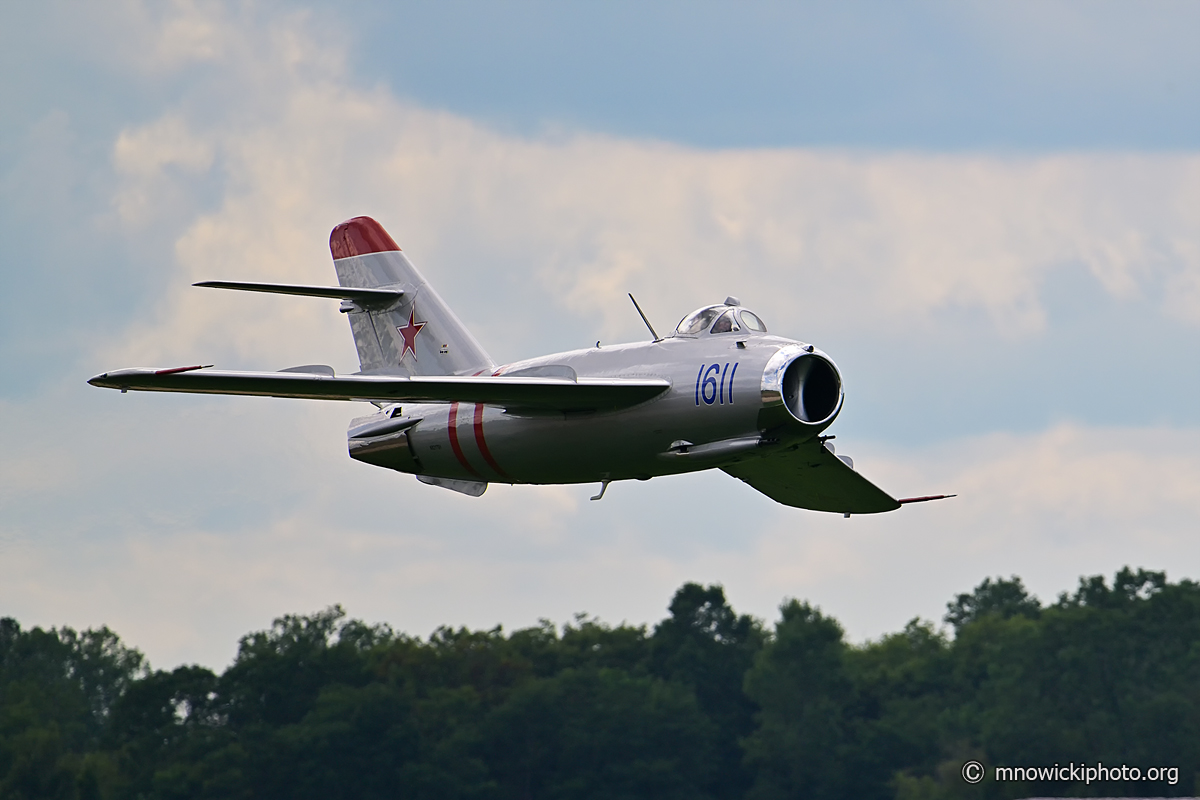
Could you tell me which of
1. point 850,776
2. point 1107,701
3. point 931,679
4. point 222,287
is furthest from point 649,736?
point 222,287

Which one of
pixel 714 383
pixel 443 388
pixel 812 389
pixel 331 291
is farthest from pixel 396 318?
pixel 812 389

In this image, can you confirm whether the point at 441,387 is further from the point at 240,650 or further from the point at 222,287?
the point at 240,650

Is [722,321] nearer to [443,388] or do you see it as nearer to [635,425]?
[635,425]

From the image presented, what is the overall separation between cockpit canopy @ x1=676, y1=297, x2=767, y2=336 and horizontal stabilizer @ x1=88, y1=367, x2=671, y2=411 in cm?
140

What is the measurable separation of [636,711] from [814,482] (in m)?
70.8

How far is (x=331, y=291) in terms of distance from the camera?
3362 centimetres

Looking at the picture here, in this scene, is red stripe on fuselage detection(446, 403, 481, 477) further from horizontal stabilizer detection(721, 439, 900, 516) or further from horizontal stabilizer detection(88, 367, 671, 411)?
horizontal stabilizer detection(721, 439, 900, 516)

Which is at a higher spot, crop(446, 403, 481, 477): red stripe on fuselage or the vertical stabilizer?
the vertical stabilizer

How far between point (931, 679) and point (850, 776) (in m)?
10.4

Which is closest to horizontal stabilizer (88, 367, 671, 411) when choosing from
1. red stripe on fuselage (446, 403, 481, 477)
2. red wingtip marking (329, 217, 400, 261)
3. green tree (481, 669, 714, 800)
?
red stripe on fuselage (446, 403, 481, 477)

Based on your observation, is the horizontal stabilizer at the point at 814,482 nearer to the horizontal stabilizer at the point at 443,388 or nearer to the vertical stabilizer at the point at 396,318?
the horizontal stabilizer at the point at 443,388

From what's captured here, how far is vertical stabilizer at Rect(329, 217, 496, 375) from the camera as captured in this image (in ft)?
112

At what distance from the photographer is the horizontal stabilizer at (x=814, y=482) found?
30875 mm

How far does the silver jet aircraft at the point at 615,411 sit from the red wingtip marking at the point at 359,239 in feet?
9.55
